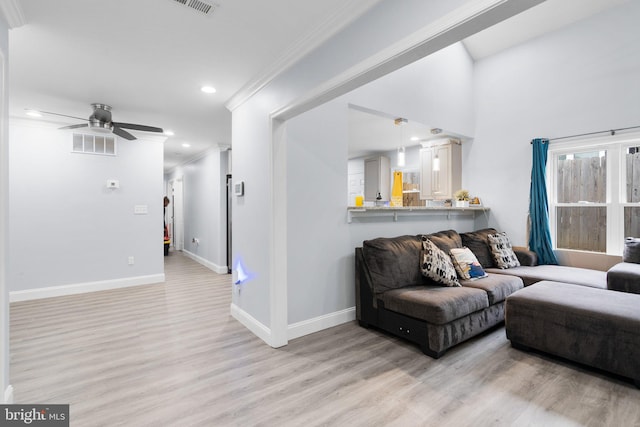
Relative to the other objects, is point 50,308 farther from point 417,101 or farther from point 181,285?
point 417,101

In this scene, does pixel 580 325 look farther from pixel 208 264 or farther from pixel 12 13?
pixel 208 264

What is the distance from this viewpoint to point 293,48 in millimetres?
→ 2445

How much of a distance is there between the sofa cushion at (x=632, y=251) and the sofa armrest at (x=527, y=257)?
90 centimetres

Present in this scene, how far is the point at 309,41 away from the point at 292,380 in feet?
8.37

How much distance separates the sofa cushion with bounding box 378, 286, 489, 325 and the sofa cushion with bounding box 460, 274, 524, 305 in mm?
127

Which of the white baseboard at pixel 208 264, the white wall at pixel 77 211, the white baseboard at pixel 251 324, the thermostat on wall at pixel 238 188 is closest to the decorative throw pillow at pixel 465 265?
the white baseboard at pixel 251 324

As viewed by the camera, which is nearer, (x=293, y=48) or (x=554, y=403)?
(x=554, y=403)

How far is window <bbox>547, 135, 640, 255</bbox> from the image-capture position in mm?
3816

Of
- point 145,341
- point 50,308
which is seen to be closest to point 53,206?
point 50,308

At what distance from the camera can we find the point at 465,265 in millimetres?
3430

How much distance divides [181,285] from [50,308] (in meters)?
1.65

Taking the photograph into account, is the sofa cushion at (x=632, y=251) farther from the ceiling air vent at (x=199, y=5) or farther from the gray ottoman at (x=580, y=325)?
the ceiling air vent at (x=199, y=5)

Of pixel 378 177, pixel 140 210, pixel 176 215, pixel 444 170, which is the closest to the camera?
pixel 140 210

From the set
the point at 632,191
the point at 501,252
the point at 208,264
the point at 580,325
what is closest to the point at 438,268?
the point at 580,325
